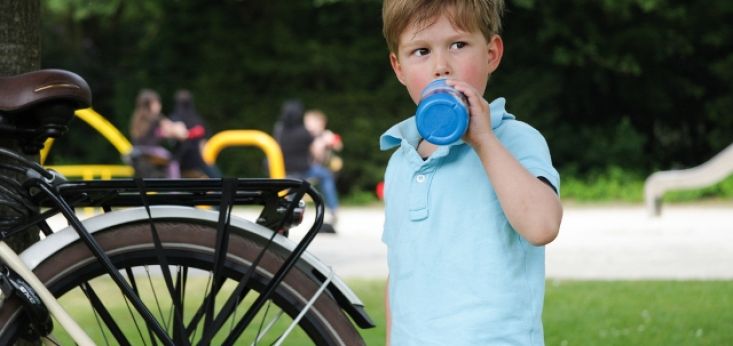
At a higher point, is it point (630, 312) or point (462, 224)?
point (630, 312)

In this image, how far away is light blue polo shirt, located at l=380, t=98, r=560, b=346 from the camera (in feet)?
8.09

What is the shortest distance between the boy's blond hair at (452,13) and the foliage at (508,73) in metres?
21.4

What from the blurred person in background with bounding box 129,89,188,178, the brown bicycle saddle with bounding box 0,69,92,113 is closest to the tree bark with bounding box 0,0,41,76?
the brown bicycle saddle with bounding box 0,69,92,113

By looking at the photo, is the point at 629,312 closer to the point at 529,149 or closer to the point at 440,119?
the point at 529,149

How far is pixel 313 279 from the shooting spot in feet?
8.50

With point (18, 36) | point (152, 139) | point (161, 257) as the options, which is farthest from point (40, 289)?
point (152, 139)

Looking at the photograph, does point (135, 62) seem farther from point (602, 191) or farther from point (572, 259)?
point (572, 259)

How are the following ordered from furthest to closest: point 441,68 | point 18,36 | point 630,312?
1. point 630,312
2. point 18,36
3. point 441,68

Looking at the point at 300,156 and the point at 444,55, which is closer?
the point at 444,55

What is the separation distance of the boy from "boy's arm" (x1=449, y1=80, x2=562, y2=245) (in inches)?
2.2

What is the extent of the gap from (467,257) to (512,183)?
0.71ft

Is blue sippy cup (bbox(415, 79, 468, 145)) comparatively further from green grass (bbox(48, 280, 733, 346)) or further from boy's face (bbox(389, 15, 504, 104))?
green grass (bbox(48, 280, 733, 346))

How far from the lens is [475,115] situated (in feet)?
7.60

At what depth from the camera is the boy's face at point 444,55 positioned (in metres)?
2.48
